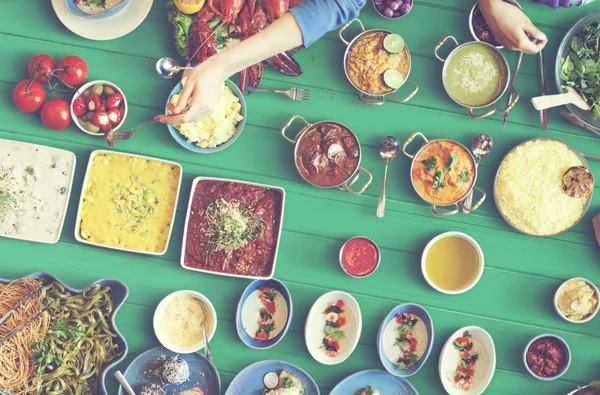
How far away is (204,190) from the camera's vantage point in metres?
3.62

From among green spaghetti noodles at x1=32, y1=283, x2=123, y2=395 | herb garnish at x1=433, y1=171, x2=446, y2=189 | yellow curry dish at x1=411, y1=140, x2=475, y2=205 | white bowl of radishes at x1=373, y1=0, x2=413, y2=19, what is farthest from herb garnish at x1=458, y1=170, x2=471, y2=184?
green spaghetti noodles at x1=32, y1=283, x2=123, y2=395

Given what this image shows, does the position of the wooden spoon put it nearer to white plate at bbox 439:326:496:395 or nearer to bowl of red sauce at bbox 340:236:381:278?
bowl of red sauce at bbox 340:236:381:278

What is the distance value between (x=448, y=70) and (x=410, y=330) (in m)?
1.65

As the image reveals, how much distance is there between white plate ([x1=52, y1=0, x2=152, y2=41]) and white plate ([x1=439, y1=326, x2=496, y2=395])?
9.06 ft

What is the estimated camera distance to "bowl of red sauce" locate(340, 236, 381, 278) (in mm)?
3668

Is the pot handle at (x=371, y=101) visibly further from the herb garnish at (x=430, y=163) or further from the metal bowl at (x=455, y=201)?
the herb garnish at (x=430, y=163)

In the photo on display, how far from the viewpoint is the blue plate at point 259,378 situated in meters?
→ 3.64

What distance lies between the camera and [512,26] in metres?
3.55

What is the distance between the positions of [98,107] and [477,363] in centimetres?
282

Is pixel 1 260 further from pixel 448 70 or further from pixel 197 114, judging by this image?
pixel 448 70

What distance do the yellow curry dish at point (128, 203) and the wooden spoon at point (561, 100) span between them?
2.23 metres

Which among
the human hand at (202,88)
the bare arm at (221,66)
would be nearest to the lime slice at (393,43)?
the bare arm at (221,66)

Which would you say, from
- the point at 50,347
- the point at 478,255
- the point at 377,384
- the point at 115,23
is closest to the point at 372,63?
the point at 478,255

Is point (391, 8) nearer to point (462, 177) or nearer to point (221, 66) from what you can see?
point (462, 177)
